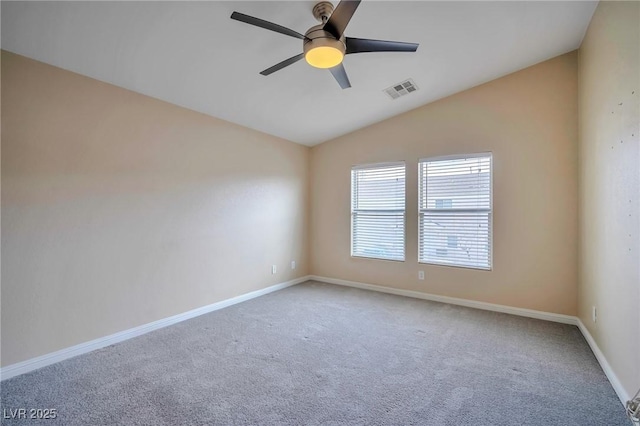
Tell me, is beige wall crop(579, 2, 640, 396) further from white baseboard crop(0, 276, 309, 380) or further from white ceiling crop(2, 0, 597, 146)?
white baseboard crop(0, 276, 309, 380)

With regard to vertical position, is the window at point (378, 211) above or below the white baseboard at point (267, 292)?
above

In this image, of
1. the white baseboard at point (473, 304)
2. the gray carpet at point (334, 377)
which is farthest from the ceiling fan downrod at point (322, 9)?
the white baseboard at point (473, 304)

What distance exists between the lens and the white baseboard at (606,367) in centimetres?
194

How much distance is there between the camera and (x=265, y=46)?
258 cm

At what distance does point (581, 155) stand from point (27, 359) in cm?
553

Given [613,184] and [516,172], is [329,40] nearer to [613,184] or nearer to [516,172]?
[613,184]

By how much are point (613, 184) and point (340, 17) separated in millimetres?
2362

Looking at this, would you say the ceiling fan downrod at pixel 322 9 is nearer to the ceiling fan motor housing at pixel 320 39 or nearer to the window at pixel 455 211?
the ceiling fan motor housing at pixel 320 39

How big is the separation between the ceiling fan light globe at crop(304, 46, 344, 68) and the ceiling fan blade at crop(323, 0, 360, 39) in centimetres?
10

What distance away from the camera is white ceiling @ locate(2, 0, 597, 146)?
6.95ft

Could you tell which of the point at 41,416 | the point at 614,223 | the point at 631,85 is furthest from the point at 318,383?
the point at 631,85

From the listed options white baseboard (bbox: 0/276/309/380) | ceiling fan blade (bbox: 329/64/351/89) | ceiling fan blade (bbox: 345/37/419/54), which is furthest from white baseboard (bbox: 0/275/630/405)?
ceiling fan blade (bbox: 329/64/351/89)

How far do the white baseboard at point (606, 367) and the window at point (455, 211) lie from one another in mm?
1135

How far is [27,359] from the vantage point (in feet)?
7.61
